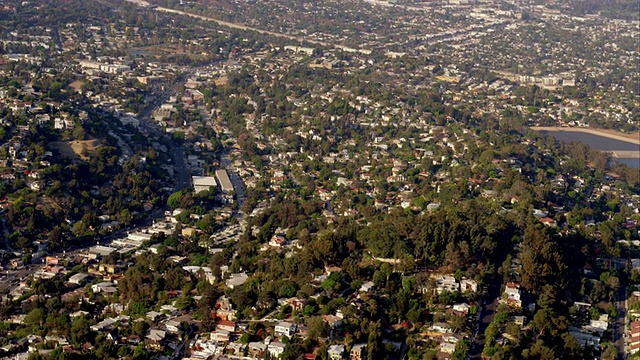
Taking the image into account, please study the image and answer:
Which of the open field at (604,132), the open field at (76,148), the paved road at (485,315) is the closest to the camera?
the paved road at (485,315)

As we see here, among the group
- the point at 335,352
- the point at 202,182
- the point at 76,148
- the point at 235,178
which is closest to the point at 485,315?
the point at 335,352

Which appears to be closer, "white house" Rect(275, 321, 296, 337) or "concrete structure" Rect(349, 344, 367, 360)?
"concrete structure" Rect(349, 344, 367, 360)

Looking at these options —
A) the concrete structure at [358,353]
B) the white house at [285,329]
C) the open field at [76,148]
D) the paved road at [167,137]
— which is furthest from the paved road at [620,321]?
the open field at [76,148]

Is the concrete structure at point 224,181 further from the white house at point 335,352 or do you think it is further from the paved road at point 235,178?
the white house at point 335,352

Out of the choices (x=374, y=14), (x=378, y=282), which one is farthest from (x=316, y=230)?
(x=374, y=14)

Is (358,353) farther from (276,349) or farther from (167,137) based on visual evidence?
(167,137)

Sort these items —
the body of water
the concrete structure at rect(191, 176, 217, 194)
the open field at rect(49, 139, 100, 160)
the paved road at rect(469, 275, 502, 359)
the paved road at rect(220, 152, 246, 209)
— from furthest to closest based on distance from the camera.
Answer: the body of water, the open field at rect(49, 139, 100, 160), the concrete structure at rect(191, 176, 217, 194), the paved road at rect(220, 152, 246, 209), the paved road at rect(469, 275, 502, 359)

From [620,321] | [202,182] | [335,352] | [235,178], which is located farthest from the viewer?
[235,178]

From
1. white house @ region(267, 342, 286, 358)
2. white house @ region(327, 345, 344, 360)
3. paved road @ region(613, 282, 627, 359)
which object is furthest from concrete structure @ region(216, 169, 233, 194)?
white house @ region(327, 345, 344, 360)

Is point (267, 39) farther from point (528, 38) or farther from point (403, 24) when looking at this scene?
point (528, 38)

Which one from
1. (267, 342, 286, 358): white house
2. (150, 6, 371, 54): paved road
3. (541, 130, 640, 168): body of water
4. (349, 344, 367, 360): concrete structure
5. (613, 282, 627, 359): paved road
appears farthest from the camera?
(150, 6, 371, 54): paved road

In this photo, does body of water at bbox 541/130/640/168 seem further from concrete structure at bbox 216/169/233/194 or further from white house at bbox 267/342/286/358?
white house at bbox 267/342/286/358
